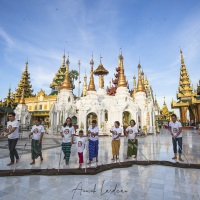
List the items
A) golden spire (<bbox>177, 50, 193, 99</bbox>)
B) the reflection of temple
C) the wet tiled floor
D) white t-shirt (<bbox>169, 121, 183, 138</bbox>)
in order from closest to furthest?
the wet tiled floor < white t-shirt (<bbox>169, 121, 183, 138</bbox>) < the reflection of temple < golden spire (<bbox>177, 50, 193, 99</bbox>)

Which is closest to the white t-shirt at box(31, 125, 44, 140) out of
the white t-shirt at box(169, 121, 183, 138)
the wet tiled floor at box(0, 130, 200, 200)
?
the wet tiled floor at box(0, 130, 200, 200)

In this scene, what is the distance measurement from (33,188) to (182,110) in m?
38.3

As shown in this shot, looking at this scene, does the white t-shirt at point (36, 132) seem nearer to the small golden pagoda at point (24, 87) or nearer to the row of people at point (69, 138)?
the row of people at point (69, 138)

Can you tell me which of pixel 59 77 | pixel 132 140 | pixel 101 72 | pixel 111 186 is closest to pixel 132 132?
pixel 132 140

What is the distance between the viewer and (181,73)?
41.2 metres

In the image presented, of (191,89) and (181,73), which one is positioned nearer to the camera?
(191,89)

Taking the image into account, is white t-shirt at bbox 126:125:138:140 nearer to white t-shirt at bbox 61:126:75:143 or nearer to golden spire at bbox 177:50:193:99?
white t-shirt at bbox 61:126:75:143

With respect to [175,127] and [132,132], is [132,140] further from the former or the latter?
[175,127]

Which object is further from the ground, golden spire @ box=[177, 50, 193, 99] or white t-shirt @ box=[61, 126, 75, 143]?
golden spire @ box=[177, 50, 193, 99]

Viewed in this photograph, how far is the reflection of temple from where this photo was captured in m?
32.3

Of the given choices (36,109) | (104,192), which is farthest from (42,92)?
(104,192)

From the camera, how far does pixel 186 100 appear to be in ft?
118

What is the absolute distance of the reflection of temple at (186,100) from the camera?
3231 centimetres

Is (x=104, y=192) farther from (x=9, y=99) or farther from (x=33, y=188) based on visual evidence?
(x=9, y=99)
